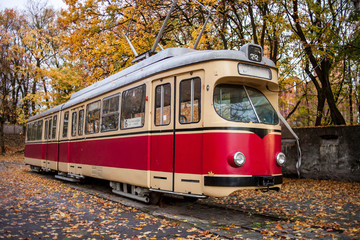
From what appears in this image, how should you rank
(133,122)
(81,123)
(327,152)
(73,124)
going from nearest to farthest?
(133,122), (81,123), (73,124), (327,152)

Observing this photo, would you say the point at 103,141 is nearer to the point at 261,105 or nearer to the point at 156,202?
the point at 156,202

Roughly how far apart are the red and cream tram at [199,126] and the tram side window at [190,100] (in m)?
0.02

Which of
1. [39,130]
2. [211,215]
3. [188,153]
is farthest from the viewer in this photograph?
[39,130]

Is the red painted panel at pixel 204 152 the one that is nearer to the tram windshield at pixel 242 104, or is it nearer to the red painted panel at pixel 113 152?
the red painted panel at pixel 113 152

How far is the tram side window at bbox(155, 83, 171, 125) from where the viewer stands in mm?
7158

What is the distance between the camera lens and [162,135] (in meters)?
7.18

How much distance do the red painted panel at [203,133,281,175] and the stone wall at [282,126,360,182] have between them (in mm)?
6785

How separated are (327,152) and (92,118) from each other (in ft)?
27.7

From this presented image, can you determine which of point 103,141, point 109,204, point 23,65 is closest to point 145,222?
point 109,204

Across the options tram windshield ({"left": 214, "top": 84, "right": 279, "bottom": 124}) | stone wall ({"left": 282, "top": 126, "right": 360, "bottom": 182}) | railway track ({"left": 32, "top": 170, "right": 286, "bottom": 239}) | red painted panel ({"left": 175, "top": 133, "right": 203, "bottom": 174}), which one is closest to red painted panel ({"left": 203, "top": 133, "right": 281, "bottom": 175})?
red painted panel ({"left": 175, "top": 133, "right": 203, "bottom": 174})

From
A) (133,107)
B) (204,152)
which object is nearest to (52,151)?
(133,107)

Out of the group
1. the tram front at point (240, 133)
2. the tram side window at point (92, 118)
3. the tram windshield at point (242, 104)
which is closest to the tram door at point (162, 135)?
the tram front at point (240, 133)

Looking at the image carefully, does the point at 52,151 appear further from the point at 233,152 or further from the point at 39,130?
the point at 233,152

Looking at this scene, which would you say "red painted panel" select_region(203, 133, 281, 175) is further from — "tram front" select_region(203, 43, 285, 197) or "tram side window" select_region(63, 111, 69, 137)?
"tram side window" select_region(63, 111, 69, 137)
